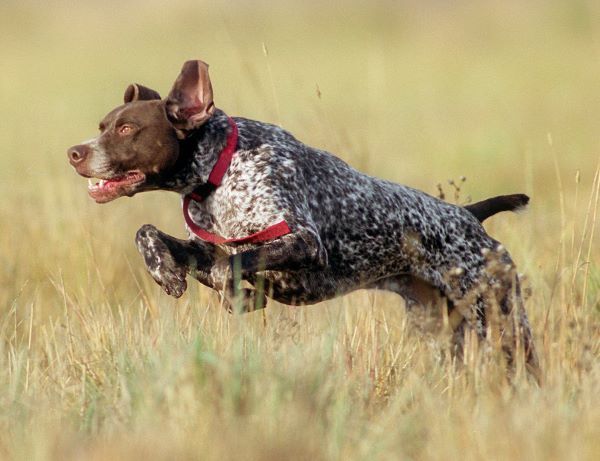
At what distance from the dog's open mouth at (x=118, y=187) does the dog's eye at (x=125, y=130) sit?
0.54ft

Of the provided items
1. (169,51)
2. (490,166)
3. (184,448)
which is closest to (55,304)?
(184,448)

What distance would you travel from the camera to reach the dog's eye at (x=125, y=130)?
5723mm

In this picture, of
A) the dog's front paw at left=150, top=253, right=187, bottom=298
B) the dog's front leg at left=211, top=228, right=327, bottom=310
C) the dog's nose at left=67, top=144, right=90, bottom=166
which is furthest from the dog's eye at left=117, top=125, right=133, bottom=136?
the dog's front leg at left=211, top=228, right=327, bottom=310

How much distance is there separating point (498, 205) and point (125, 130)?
6.16 feet

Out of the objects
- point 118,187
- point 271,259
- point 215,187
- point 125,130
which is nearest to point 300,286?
point 271,259

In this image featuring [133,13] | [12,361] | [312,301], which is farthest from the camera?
[133,13]

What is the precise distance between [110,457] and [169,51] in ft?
82.2

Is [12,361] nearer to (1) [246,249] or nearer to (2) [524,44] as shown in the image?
(1) [246,249]

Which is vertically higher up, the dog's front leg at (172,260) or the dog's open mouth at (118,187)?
the dog's open mouth at (118,187)

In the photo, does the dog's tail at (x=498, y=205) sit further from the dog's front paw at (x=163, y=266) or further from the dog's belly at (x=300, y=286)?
the dog's front paw at (x=163, y=266)

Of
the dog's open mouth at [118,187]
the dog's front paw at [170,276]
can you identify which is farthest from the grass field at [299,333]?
the dog's open mouth at [118,187]

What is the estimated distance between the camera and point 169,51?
2855 centimetres

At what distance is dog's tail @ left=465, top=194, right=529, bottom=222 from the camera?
256 inches

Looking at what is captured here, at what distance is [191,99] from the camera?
227 inches
